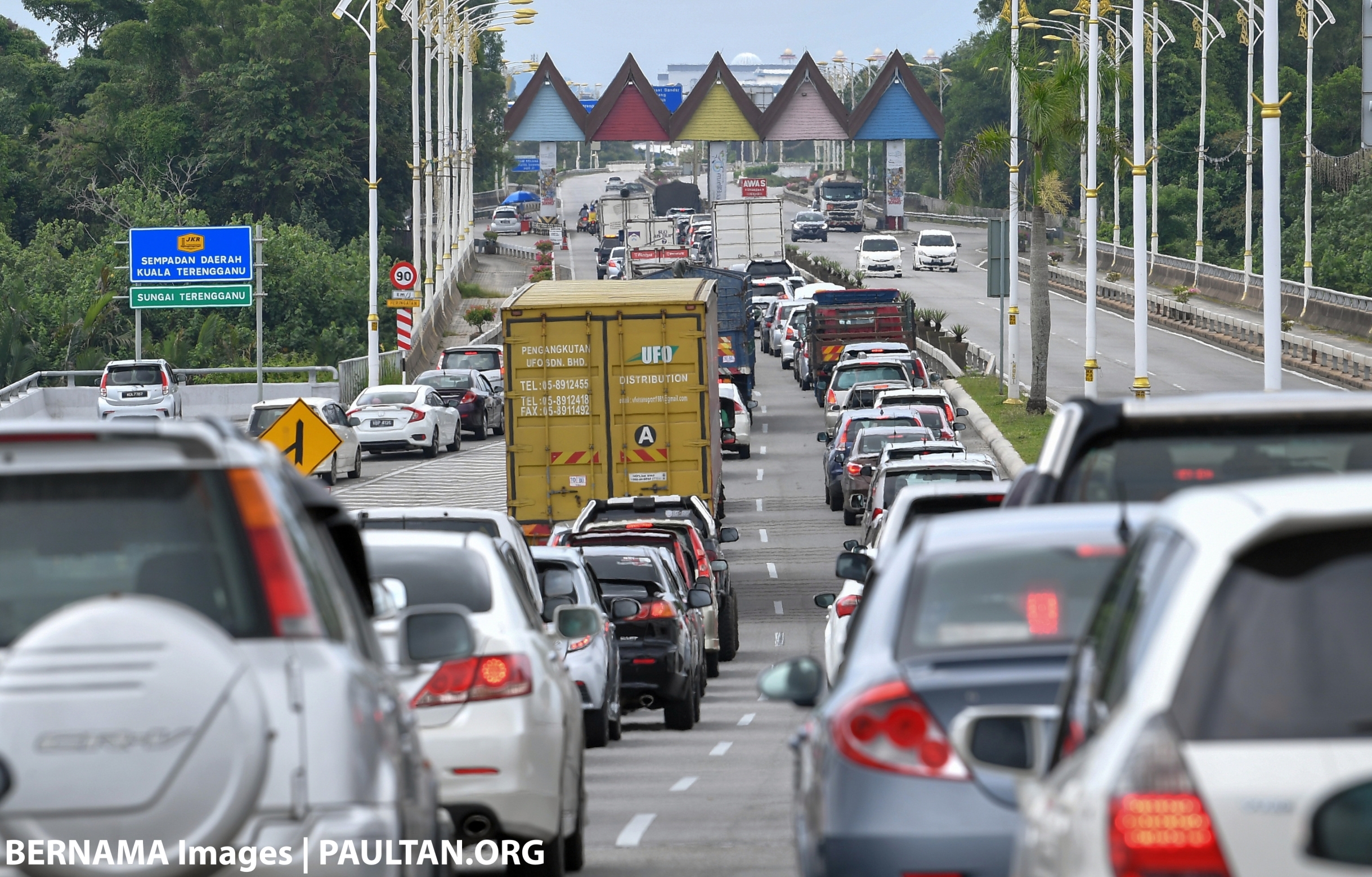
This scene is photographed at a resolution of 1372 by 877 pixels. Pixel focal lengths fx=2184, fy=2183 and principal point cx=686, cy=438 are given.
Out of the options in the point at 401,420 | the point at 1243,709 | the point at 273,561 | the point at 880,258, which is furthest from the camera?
the point at 880,258

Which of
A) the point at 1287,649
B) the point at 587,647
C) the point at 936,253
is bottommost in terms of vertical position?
the point at 587,647

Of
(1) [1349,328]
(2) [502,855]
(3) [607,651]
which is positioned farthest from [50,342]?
(2) [502,855]

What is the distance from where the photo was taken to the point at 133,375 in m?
50.8

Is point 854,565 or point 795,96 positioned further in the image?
point 795,96

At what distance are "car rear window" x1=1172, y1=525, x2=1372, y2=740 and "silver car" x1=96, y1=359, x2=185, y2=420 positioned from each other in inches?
1863

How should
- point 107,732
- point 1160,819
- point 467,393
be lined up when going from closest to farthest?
1. point 1160,819
2. point 107,732
3. point 467,393

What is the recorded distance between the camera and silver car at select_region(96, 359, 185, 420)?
5000 centimetres

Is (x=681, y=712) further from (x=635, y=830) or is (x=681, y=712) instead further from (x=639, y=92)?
(x=639, y=92)

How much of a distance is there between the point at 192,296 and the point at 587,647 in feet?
162

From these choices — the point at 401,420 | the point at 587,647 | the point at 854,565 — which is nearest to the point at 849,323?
the point at 401,420

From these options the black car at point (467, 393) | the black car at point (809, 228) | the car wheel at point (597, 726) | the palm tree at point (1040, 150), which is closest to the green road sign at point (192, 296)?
the black car at point (467, 393)

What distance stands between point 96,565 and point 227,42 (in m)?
104

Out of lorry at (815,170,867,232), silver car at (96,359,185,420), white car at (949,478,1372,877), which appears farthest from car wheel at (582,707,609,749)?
lorry at (815,170,867,232)

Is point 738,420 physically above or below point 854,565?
below
